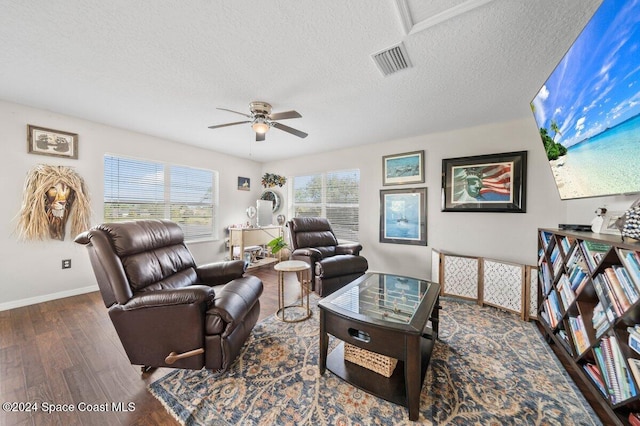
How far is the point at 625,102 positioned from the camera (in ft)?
3.71

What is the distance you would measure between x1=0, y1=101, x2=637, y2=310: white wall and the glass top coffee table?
166 cm

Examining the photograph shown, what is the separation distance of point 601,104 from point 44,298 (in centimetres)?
554

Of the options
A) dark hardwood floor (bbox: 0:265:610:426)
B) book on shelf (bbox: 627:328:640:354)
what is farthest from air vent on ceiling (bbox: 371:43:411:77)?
dark hardwood floor (bbox: 0:265:610:426)

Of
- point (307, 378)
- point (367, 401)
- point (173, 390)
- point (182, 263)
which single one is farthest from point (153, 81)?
point (367, 401)

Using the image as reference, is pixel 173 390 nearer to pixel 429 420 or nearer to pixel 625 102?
pixel 429 420

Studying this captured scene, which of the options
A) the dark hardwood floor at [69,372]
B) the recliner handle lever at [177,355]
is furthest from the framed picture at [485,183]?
the recliner handle lever at [177,355]

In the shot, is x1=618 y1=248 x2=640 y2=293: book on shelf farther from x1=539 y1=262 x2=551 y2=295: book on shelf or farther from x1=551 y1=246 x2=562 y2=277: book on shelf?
x1=539 y1=262 x2=551 y2=295: book on shelf

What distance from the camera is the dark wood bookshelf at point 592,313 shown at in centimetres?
110

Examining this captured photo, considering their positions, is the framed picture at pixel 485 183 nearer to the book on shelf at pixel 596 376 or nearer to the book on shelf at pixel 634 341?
the book on shelf at pixel 596 376

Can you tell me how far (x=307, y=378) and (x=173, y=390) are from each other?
2.83ft

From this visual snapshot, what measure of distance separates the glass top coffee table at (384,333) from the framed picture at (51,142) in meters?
3.80

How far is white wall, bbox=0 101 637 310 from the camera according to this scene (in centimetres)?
256

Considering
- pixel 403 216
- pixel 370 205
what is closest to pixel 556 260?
pixel 403 216

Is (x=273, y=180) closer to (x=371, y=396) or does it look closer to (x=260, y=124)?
(x=260, y=124)
